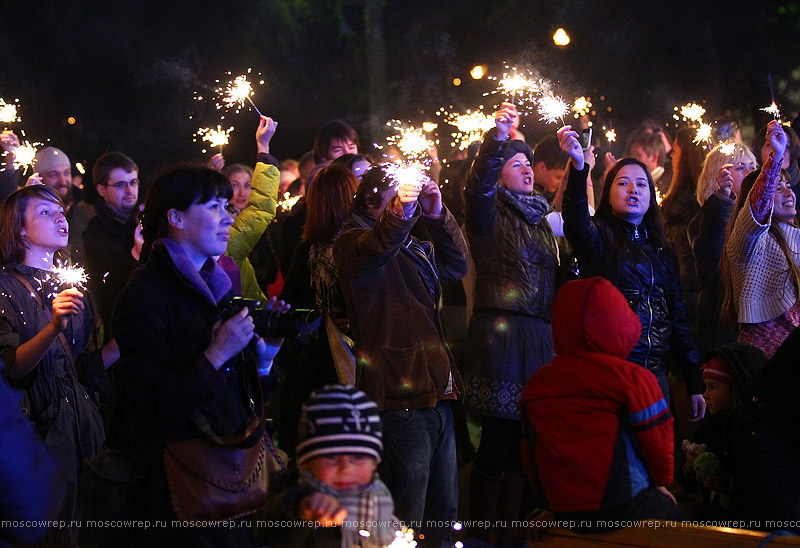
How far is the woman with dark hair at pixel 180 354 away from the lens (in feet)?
10.7

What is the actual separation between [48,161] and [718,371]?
5157 millimetres

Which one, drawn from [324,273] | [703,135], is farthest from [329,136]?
[703,135]

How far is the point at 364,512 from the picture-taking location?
2994 millimetres

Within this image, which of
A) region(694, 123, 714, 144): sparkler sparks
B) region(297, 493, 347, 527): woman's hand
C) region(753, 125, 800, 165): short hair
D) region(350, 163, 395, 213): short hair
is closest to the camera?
region(297, 493, 347, 527): woman's hand

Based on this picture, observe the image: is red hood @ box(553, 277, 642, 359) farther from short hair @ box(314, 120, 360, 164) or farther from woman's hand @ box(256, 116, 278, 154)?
short hair @ box(314, 120, 360, 164)

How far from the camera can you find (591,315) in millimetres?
3822

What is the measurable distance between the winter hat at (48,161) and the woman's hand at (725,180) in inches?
200

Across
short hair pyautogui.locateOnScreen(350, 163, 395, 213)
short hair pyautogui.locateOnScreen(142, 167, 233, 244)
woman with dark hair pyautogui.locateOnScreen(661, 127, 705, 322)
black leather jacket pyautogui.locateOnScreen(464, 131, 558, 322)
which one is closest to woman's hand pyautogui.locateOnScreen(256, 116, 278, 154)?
black leather jacket pyautogui.locateOnScreen(464, 131, 558, 322)

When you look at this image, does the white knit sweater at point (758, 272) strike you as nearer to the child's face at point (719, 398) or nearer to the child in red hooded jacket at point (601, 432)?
the child's face at point (719, 398)

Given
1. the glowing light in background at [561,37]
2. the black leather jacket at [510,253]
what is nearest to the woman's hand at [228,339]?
the black leather jacket at [510,253]

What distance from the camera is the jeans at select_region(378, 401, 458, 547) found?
14.1ft

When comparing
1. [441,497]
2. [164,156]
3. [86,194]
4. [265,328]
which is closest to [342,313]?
[441,497]

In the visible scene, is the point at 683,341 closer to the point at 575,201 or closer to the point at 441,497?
the point at 575,201

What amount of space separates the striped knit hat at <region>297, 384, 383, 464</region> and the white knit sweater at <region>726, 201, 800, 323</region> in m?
3.61
